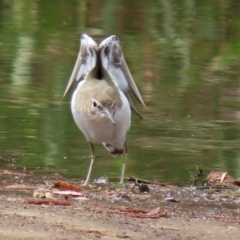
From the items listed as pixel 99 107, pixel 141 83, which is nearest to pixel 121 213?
pixel 99 107

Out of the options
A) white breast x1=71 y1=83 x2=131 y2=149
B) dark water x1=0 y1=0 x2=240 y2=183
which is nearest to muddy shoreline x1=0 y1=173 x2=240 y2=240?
white breast x1=71 y1=83 x2=131 y2=149

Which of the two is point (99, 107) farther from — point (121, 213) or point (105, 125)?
point (121, 213)

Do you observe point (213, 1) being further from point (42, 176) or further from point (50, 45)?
point (42, 176)

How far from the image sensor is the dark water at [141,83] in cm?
877

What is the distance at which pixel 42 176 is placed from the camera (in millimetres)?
7816

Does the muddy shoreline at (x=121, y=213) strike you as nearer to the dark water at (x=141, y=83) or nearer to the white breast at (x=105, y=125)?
the white breast at (x=105, y=125)

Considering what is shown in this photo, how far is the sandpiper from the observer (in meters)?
7.29

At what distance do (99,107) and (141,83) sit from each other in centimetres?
506

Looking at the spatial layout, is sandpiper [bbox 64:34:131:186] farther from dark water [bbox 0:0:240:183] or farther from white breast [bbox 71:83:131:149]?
dark water [bbox 0:0:240:183]

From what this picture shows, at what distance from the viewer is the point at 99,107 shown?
23.9 feet

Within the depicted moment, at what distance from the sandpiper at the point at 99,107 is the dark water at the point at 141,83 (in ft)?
2.16

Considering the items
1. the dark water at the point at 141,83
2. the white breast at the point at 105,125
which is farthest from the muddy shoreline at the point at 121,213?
the dark water at the point at 141,83

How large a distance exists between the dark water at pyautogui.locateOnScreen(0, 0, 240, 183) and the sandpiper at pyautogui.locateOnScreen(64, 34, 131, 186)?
659 mm

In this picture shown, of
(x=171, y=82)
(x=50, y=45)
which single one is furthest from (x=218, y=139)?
(x=50, y=45)
